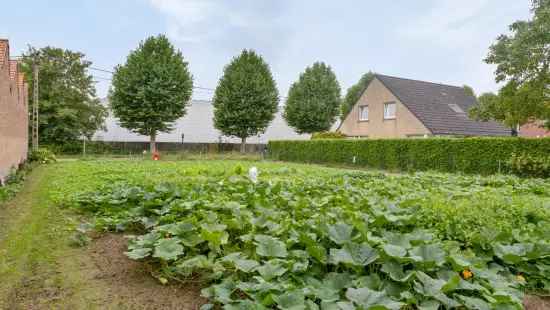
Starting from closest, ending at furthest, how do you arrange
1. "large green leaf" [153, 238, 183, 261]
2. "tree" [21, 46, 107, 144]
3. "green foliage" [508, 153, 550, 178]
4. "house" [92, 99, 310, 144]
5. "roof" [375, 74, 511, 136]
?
1. "large green leaf" [153, 238, 183, 261]
2. "green foliage" [508, 153, 550, 178]
3. "roof" [375, 74, 511, 136]
4. "tree" [21, 46, 107, 144]
5. "house" [92, 99, 310, 144]

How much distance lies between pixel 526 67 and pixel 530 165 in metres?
3.38

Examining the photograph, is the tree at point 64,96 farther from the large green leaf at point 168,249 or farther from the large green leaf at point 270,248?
the large green leaf at point 270,248

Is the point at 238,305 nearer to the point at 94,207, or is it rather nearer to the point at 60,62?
the point at 94,207

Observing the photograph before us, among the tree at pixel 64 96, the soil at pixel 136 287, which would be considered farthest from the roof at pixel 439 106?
the tree at pixel 64 96

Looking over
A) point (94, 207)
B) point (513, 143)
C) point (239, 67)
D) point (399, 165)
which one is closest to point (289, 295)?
point (94, 207)

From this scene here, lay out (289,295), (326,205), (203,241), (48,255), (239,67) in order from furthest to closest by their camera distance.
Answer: (239,67)
(326,205)
(48,255)
(203,241)
(289,295)

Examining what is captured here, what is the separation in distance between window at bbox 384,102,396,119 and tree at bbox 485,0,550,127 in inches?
372

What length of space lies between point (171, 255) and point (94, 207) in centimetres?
299

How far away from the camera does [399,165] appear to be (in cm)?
1627

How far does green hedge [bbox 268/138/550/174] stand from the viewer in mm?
12492

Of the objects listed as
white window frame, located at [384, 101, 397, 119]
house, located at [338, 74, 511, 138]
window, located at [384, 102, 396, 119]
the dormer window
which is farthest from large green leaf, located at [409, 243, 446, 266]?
the dormer window

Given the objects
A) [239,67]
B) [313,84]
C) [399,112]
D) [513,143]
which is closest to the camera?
[513,143]

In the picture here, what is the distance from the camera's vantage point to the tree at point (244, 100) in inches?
1096

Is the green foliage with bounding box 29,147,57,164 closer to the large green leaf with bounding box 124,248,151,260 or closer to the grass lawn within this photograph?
the grass lawn
